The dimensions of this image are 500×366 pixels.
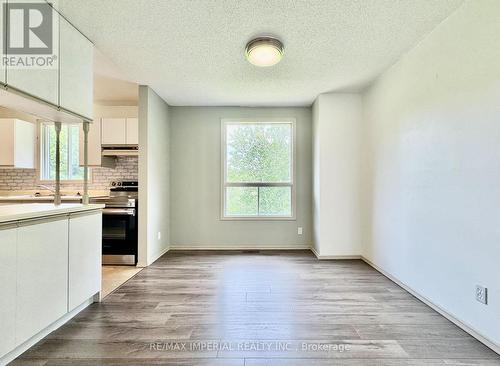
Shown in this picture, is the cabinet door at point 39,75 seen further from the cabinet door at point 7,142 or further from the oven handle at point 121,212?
the cabinet door at point 7,142

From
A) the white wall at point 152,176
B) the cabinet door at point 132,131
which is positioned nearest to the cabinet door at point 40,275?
the white wall at point 152,176

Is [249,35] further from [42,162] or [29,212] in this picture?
[42,162]

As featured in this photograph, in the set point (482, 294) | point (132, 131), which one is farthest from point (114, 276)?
point (482, 294)

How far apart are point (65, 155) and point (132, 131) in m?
1.42

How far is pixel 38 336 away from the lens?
1.87 meters

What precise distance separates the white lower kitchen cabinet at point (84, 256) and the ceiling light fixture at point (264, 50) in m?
2.13

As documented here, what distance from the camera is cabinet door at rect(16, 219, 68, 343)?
1687 millimetres

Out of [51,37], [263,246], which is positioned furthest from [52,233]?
[263,246]

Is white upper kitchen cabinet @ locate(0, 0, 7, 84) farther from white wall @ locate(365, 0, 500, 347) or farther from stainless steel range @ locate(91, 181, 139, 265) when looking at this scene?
white wall @ locate(365, 0, 500, 347)

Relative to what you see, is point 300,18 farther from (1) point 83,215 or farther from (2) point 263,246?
(2) point 263,246

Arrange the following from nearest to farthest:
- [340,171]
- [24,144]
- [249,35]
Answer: [249,35] → [340,171] → [24,144]

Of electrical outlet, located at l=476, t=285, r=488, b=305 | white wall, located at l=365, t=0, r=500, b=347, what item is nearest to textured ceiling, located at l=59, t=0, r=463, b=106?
white wall, located at l=365, t=0, r=500, b=347

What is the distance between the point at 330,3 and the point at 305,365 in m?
2.54

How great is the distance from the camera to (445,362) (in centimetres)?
169
